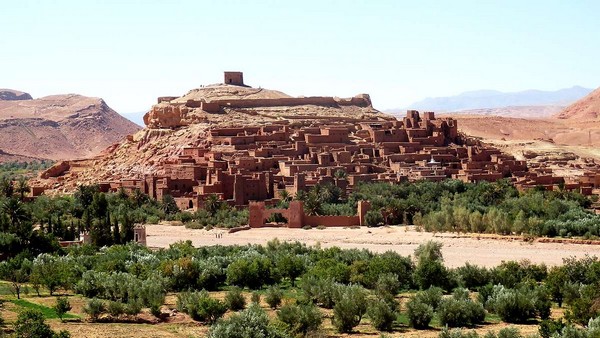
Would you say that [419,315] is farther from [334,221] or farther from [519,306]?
[334,221]

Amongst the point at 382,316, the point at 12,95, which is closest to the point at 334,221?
the point at 382,316

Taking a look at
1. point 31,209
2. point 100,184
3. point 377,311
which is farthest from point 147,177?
point 377,311

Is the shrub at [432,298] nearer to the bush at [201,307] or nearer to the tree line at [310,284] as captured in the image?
the tree line at [310,284]

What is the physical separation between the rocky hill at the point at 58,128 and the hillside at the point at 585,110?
54257 millimetres

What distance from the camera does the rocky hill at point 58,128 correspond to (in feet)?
407

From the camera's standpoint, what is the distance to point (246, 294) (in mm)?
30172

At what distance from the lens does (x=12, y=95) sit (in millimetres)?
177875

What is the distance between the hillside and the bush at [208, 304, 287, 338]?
101 meters

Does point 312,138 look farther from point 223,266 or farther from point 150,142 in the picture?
point 223,266

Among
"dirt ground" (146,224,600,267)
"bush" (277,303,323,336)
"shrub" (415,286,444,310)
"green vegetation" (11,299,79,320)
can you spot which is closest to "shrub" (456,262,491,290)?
"dirt ground" (146,224,600,267)

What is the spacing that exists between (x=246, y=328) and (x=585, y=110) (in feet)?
361

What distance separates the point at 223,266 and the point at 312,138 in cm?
2583

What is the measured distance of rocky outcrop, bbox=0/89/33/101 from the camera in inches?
6836

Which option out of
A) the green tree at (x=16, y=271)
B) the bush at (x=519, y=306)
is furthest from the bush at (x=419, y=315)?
the green tree at (x=16, y=271)
